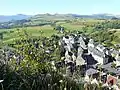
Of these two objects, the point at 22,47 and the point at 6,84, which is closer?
the point at 6,84

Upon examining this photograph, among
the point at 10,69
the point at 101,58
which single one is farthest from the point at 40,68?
the point at 101,58

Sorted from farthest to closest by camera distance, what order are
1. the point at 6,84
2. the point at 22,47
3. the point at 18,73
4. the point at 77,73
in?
the point at 22,47 < the point at 77,73 < the point at 18,73 < the point at 6,84

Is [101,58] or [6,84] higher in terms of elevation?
[6,84]

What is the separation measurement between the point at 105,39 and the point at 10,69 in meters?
120

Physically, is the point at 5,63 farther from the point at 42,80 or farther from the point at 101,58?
the point at 101,58

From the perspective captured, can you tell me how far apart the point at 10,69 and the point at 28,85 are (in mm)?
628

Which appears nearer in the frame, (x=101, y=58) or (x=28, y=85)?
(x=28, y=85)

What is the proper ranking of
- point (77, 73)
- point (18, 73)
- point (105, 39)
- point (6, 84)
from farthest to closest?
point (105, 39), point (77, 73), point (18, 73), point (6, 84)

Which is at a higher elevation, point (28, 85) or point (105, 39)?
point (28, 85)

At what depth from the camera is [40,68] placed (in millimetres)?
6582

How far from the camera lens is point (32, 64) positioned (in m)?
6.71

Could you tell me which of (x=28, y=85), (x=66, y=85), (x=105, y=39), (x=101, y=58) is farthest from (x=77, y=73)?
(x=105, y=39)

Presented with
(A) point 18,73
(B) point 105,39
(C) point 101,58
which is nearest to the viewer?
(A) point 18,73

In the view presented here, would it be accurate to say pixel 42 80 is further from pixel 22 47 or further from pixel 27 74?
pixel 22 47
